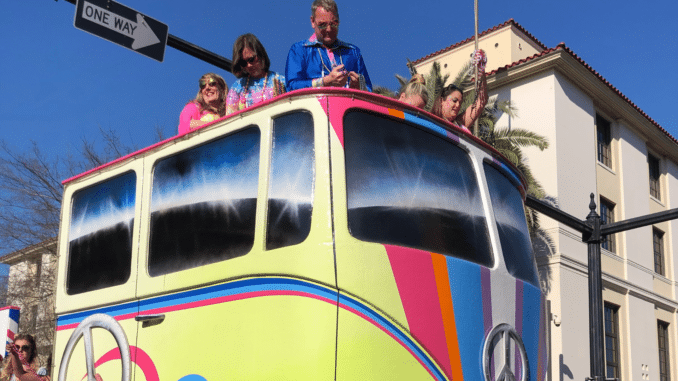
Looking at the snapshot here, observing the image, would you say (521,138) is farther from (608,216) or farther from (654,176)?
(654,176)

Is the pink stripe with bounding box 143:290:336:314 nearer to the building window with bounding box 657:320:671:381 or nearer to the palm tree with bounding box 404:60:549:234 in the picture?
the palm tree with bounding box 404:60:549:234

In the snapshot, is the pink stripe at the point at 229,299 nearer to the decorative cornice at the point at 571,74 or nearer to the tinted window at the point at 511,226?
the tinted window at the point at 511,226

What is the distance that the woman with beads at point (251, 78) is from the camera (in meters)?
5.28

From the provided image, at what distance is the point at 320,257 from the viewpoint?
3.69m

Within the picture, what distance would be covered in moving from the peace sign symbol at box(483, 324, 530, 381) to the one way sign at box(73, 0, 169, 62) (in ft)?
18.0

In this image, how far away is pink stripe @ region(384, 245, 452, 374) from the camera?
3.76 meters

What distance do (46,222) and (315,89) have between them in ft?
85.0

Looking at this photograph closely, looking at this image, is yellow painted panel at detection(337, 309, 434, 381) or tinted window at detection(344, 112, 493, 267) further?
tinted window at detection(344, 112, 493, 267)

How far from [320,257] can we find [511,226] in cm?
161

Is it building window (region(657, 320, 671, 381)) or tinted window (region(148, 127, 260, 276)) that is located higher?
building window (region(657, 320, 671, 381))

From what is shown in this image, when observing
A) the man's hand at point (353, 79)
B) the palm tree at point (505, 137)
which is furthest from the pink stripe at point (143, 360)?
the palm tree at point (505, 137)

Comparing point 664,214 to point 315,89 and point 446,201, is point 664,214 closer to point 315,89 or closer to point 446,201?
point 446,201

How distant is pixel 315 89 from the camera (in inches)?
159

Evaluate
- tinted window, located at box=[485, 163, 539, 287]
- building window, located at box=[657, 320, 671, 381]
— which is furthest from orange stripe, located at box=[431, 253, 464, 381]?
building window, located at box=[657, 320, 671, 381]
